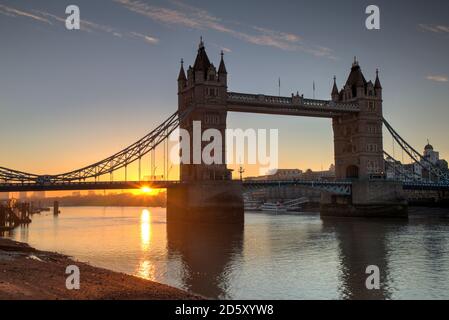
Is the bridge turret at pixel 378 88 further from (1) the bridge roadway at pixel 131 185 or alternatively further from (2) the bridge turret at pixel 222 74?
(2) the bridge turret at pixel 222 74

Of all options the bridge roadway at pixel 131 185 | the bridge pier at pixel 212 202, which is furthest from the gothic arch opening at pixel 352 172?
the bridge pier at pixel 212 202

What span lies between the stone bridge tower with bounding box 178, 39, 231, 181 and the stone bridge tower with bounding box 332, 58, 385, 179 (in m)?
27.2

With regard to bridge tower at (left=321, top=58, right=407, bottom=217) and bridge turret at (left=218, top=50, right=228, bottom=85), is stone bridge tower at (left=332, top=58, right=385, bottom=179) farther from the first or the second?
bridge turret at (left=218, top=50, right=228, bottom=85)

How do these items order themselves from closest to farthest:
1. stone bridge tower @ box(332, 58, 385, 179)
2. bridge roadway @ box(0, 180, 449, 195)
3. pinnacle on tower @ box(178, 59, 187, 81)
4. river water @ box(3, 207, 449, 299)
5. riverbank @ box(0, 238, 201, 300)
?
riverbank @ box(0, 238, 201, 300) → river water @ box(3, 207, 449, 299) → bridge roadway @ box(0, 180, 449, 195) → pinnacle on tower @ box(178, 59, 187, 81) → stone bridge tower @ box(332, 58, 385, 179)

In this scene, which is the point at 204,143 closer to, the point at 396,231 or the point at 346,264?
the point at 396,231

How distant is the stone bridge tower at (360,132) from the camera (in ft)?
291

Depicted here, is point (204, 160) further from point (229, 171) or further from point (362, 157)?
point (362, 157)

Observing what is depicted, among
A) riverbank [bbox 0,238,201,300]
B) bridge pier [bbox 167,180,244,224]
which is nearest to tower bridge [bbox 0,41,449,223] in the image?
bridge pier [bbox 167,180,244,224]

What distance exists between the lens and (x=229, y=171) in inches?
2874

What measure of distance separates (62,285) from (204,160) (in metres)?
49.7

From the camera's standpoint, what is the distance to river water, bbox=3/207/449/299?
91.8 ft

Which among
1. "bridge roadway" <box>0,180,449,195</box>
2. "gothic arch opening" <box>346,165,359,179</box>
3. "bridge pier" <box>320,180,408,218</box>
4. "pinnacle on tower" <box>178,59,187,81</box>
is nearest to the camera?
"bridge roadway" <box>0,180,449,195</box>
